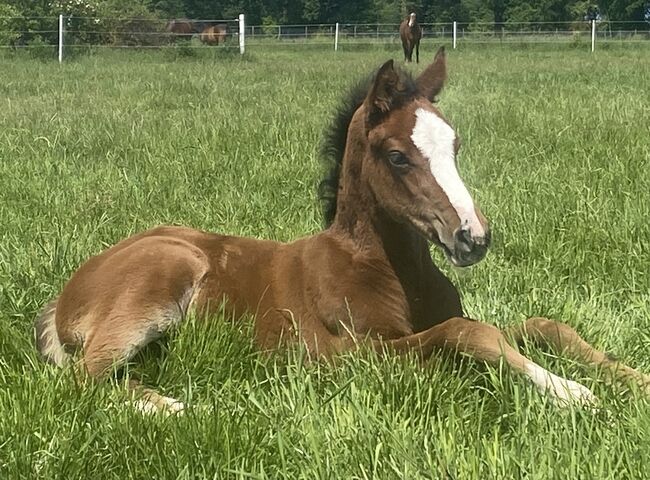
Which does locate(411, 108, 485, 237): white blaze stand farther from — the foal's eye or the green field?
the green field

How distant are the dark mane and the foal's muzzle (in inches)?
32.0

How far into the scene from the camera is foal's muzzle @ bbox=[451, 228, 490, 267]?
2229 mm

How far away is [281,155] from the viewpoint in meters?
6.09

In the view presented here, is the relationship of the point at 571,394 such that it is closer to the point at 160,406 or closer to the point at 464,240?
the point at 464,240

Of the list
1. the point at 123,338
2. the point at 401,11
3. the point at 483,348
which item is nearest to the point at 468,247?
the point at 483,348

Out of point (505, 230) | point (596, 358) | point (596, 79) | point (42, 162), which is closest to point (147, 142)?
point (42, 162)

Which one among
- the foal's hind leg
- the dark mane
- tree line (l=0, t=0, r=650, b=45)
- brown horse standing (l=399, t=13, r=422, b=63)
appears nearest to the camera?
the foal's hind leg

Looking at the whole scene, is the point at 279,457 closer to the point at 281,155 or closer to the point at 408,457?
the point at 408,457

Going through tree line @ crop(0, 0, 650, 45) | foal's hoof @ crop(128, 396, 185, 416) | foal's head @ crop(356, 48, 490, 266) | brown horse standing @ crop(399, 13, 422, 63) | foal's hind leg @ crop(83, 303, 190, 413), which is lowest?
foal's hoof @ crop(128, 396, 185, 416)

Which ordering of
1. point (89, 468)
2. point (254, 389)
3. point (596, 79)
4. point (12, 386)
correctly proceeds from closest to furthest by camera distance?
point (89, 468) → point (12, 386) → point (254, 389) → point (596, 79)

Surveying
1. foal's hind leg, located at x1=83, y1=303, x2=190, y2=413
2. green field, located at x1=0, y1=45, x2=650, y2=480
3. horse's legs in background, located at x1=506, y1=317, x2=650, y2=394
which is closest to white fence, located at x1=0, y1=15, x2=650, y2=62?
green field, located at x1=0, y1=45, x2=650, y2=480

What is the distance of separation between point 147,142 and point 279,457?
5264 millimetres

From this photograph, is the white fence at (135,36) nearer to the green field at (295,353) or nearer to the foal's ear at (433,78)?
the green field at (295,353)

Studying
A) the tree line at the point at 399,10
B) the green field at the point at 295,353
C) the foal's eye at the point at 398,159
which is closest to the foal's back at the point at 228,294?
the green field at the point at 295,353
